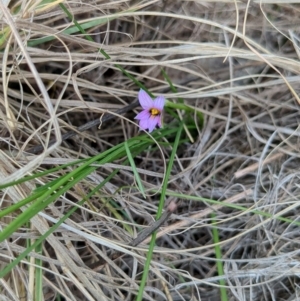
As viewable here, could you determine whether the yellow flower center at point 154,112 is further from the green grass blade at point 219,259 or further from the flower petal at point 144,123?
the green grass blade at point 219,259

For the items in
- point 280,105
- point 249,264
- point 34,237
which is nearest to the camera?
point 34,237

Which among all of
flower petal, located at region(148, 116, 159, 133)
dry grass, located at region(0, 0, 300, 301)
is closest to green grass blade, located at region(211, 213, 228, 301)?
dry grass, located at region(0, 0, 300, 301)

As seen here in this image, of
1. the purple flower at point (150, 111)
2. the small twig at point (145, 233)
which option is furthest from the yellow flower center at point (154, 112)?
the small twig at point (145, 233)

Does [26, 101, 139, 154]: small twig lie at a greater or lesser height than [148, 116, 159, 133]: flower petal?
lesser

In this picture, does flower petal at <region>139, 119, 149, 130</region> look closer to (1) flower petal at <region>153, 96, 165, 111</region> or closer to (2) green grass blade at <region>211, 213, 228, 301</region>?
(1) flower petal at <region>153, 96, 165, 111</region>

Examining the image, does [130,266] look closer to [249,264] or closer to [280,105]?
[249,264]

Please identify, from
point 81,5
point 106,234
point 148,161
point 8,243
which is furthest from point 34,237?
point 81,5

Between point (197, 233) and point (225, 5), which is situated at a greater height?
point (225, 5)

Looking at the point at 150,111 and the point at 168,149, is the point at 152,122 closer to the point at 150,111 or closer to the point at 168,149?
the point at 150,111
